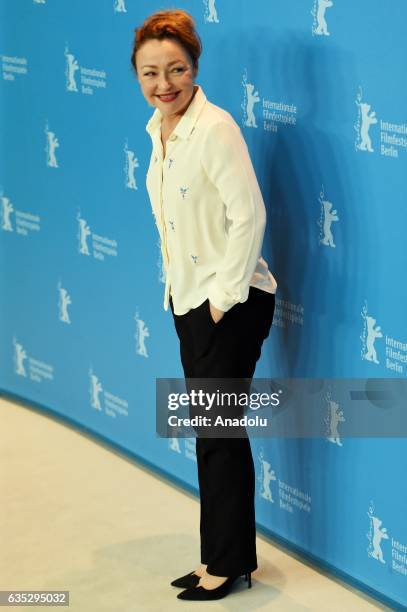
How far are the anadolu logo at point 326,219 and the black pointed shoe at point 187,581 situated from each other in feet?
3.32

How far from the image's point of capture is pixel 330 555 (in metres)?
3.23

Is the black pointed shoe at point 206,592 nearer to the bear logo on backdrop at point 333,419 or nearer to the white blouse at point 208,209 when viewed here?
the bear logo on backdrop at point 333,419

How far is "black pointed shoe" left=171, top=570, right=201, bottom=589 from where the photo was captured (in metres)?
3.19

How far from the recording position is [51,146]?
4.17 meters

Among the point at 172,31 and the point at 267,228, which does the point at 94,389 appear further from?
the point at 172,31

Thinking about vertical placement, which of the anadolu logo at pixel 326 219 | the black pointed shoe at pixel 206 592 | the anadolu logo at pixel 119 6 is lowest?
the black pointed shoe at pixel 206 592

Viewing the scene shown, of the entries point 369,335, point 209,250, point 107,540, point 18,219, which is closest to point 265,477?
point 107,540

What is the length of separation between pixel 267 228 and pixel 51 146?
126cm

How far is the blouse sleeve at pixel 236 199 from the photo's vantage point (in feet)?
9.11

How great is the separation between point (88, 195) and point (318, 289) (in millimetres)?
1248

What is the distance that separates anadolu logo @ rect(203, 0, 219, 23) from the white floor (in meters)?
1.55

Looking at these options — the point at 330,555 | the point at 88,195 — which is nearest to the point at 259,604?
the point at 330,555

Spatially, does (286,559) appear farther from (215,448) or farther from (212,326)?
(212,326)

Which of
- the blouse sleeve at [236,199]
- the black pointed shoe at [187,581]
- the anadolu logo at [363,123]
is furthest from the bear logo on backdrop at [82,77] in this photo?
the black pointed shoe at [187,581]
